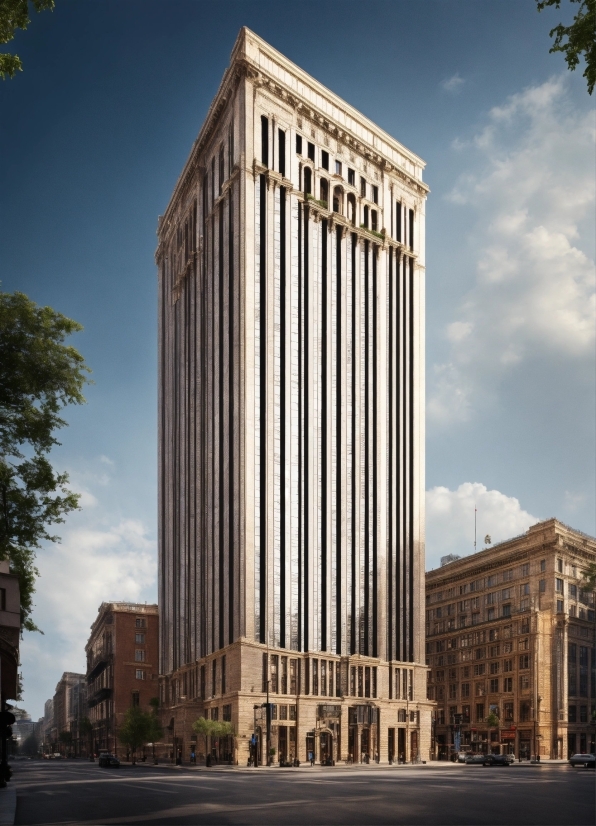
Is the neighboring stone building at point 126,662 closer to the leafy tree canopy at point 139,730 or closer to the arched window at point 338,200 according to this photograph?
the leafy tree canopy at point 139,730

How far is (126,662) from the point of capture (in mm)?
150750

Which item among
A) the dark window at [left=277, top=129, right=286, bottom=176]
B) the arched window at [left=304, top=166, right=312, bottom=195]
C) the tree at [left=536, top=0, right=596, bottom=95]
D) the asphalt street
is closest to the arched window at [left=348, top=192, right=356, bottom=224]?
the arched window at [left=304, top=166, right=312, bottom=195]

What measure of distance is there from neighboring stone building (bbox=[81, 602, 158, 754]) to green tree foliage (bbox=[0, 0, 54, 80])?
138088 millimetres

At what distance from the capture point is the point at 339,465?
111m

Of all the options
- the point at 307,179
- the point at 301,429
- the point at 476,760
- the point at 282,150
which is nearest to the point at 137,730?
the point at 301,429

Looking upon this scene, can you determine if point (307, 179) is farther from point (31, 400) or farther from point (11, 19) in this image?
point (11, 19)

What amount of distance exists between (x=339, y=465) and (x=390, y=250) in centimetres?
3356

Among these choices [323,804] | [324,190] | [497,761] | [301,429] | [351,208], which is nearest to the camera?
[323,804]

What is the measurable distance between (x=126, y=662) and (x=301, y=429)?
66.2m

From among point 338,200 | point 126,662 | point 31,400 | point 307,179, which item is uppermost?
point 307,179

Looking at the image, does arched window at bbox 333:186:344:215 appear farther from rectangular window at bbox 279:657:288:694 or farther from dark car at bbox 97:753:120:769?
dark car at bbox 97:753:120:769

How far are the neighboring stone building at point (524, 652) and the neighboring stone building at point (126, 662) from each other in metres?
50.1

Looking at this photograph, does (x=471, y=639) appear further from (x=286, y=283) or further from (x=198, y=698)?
(x=286, y=283)

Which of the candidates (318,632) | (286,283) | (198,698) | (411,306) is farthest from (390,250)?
(198,698)
